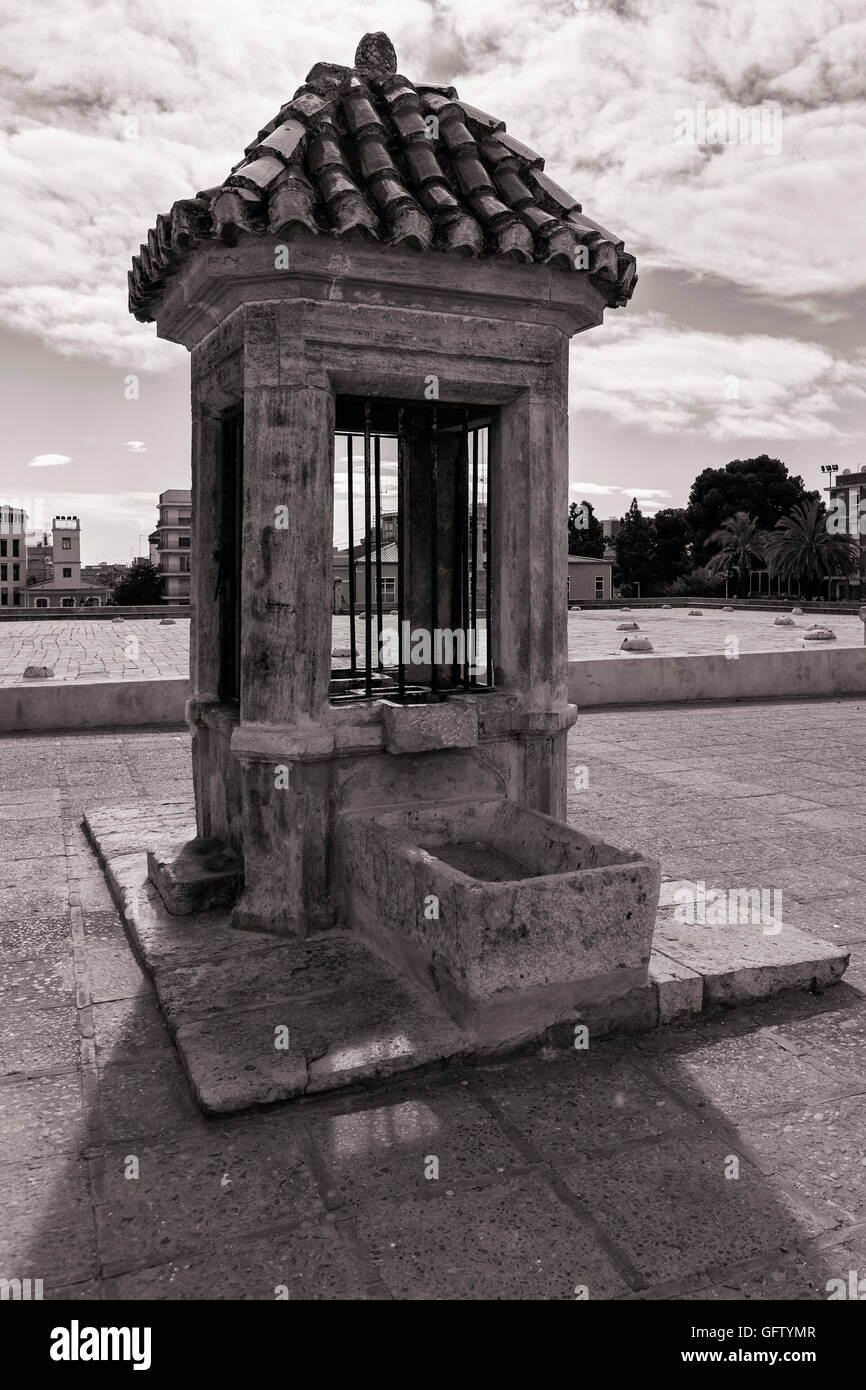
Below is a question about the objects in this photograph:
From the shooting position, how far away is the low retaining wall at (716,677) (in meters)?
12.2

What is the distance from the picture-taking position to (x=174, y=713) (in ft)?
34.8

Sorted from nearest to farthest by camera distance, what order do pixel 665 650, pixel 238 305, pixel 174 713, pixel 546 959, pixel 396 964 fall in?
1. pixel 546 959
2. pixel 396 964
3. pixel 238 305
4. pixel 174 713
5. pixel 665 650

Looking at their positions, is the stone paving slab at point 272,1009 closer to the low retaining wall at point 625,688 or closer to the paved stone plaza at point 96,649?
the low retaining wall at point 625,688

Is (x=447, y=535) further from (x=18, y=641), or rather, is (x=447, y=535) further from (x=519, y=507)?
(x=18, y=641)

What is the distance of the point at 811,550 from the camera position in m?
57.0

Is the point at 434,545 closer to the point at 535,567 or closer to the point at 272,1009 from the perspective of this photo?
the point at 535,567

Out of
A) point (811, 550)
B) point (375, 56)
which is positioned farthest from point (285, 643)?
point (811, 550)

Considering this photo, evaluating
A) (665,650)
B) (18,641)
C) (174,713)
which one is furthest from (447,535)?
(18,641)

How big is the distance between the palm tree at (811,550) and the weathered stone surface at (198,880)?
5698 cm

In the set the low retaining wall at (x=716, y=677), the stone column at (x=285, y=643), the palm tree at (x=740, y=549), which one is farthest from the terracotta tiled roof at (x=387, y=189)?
the palm tree at (x=740, y=549)

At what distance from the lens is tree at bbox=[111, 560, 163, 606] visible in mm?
75688

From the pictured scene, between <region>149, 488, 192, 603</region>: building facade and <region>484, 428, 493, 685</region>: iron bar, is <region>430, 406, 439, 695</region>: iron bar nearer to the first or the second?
<region>484, 428, 493, 685</region>: iron bar
